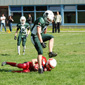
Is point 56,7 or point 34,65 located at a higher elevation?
point 56,7

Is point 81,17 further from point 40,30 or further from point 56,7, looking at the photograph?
point 40,30

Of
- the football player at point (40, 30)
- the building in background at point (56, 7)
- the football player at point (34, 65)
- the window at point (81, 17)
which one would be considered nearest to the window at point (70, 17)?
the building in background at point (56, 7)

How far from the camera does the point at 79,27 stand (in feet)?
137

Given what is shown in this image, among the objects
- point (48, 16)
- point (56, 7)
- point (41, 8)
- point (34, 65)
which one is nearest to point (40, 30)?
point (48, 16)

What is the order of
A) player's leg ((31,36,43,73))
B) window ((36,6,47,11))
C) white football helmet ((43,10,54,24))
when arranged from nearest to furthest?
1. player's leg ((31,36,43,73))
2. white football helmet ((43,10,54,24))
3. window ((36,6,47,11))

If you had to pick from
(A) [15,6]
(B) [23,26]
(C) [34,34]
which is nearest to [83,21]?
(A) [15,6]

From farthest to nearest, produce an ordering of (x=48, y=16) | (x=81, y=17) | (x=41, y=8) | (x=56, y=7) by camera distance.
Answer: (x=41, y=8), (x=81, y=17), (x=56, y=7), (x=48, y=16)

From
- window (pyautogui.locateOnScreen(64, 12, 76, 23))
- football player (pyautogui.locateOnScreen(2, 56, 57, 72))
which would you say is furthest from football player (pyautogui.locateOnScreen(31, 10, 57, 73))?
window (pyautogui.locateOnScreen(64, 12, 76, 23))

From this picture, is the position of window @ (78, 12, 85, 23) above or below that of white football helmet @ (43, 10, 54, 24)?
below

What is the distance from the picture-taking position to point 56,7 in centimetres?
4256

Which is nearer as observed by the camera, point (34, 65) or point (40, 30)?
point (40, 30)

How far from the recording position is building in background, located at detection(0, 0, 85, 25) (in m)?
42.2

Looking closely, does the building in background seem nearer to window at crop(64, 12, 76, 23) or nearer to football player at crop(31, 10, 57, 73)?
window at crop(64, 12, 76, 23)

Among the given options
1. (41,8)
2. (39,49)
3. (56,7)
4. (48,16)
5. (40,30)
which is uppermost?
(56,7)
